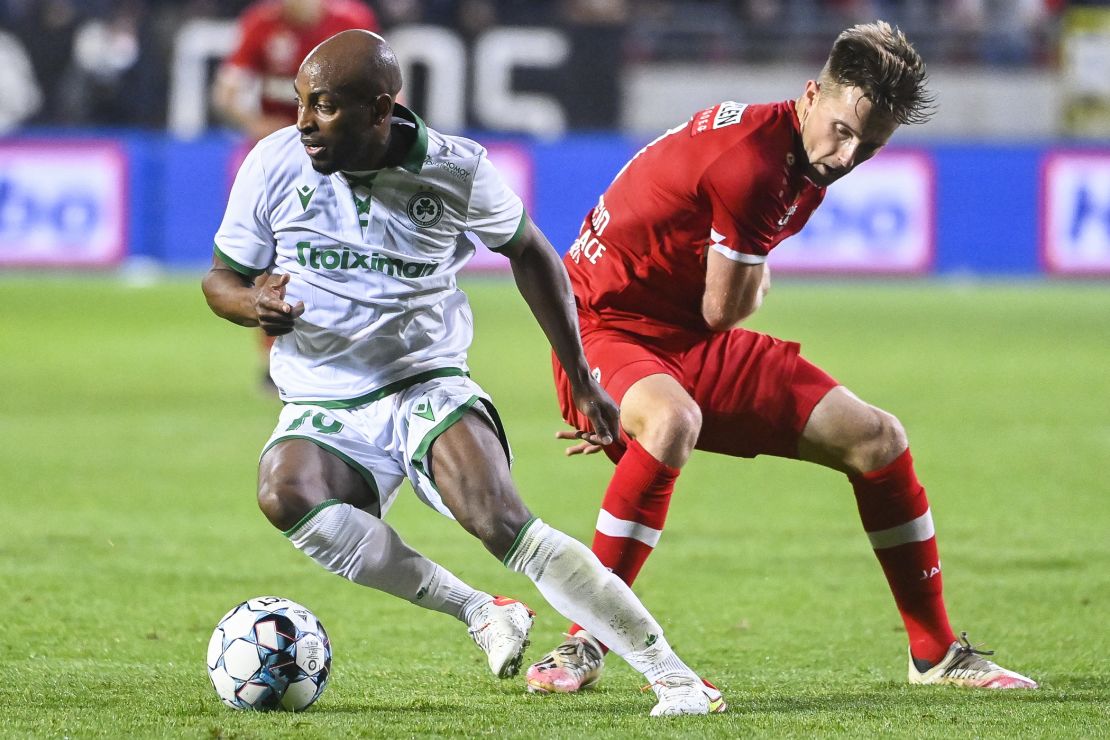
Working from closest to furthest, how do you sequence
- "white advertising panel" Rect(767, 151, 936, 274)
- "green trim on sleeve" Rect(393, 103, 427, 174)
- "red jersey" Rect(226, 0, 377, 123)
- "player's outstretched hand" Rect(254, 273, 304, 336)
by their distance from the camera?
"player's outstretched hand" Rect(254, 273, 304, 336) → "green trim on sleeve" Rect(393, 103, 427, 174) → "red jersey" Rect(226, 0, 377, 123) → "white advertising panel" Rect(767, 151, 936, 274)

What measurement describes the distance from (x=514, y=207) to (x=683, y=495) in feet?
12.9

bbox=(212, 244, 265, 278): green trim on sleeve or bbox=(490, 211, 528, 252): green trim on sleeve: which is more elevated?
bbox=(490, 211, 528, 252): green trim on sleeve

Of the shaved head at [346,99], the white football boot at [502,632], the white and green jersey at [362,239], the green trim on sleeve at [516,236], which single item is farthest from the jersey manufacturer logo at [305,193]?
the white football boot at [502,632]

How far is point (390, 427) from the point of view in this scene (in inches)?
175

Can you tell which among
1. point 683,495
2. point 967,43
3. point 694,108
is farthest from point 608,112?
point 683,495

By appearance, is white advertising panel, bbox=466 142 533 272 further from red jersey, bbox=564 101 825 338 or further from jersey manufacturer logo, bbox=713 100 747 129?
jersey manufacturer logo, bbox=713 100 747 129

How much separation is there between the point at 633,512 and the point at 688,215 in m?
0.88

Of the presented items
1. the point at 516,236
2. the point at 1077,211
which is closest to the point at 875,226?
the point at 1077,211

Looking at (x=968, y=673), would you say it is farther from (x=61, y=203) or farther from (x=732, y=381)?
(x=61, y=203)

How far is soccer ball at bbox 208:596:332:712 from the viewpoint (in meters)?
4.18

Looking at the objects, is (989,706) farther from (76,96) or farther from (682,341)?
(76,96)

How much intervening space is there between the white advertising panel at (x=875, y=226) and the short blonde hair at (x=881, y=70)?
1343 centimetres

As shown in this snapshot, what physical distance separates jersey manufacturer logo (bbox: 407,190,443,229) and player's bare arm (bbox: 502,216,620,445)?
0.20 meters

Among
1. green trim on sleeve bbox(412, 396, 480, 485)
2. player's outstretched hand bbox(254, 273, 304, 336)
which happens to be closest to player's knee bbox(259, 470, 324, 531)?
green trim on sleeve bbox(412, 396, 480, 485)
